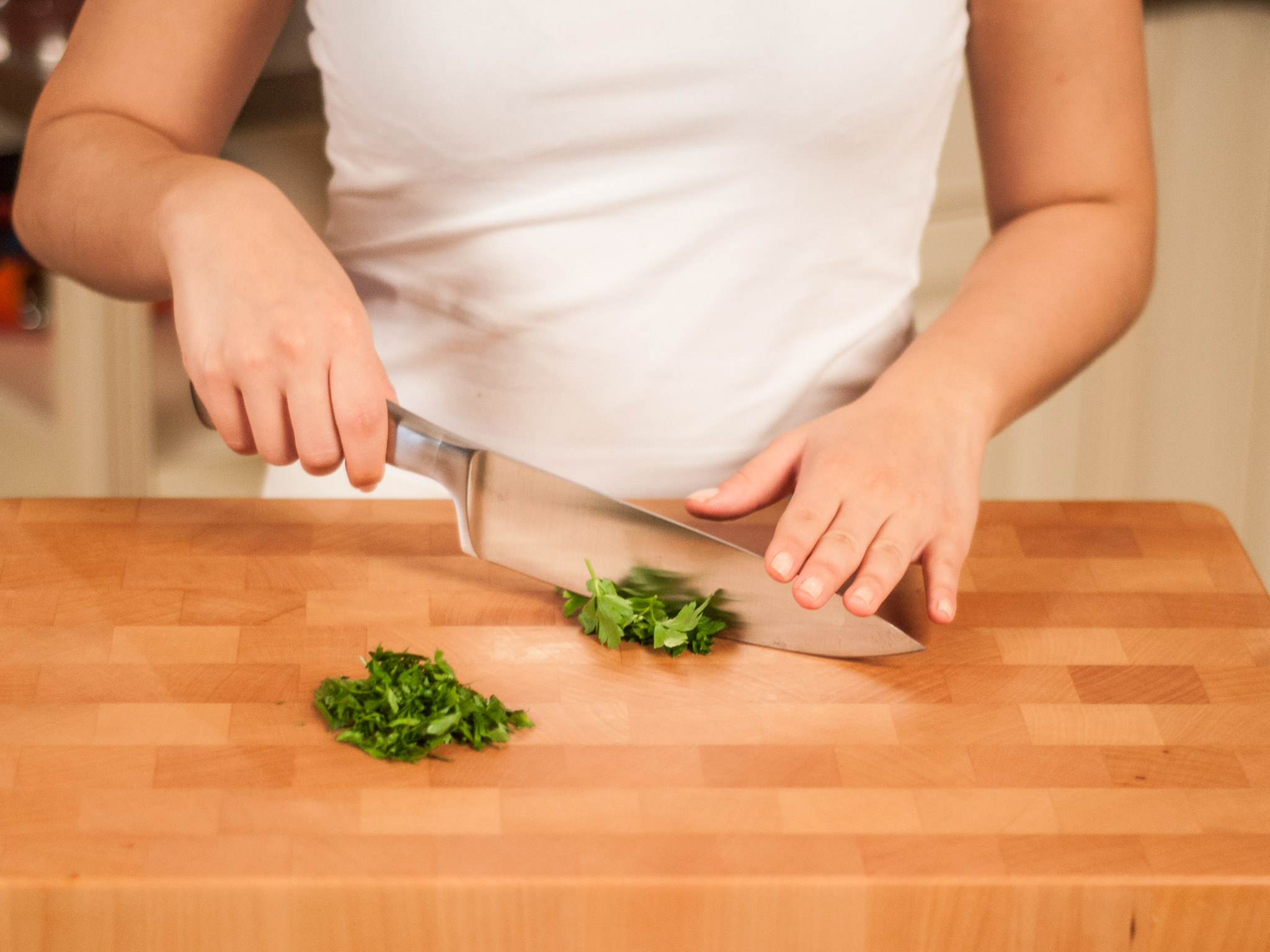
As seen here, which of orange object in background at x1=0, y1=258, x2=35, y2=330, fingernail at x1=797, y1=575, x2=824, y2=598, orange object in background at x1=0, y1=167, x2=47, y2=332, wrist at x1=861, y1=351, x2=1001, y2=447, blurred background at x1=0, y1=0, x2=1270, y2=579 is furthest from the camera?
orange object in background at x1=0, y1=258, x2=35, y2=330

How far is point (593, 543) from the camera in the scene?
80 centimetres

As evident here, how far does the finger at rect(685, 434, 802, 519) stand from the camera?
31.3 inches

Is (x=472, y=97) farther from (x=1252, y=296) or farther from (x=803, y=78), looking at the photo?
(x=1252, y=296)

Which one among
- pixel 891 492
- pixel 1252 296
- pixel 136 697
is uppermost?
pixel 891 492

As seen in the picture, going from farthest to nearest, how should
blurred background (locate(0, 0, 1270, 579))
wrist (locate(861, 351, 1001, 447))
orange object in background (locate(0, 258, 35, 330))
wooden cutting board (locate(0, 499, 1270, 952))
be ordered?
orange object in background (locate(0, 258, 35, 330)) < blurred background (locate(0, 0, 1270, 579)) < wrist (locate(861, 351, 1001, 447)) < wooden cutting board (locate(0, 499, 1270, 952))

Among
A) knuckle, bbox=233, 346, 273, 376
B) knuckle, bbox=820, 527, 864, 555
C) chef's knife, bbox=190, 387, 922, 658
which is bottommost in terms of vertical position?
chef's knife, bbox=190, 387, 922, 658

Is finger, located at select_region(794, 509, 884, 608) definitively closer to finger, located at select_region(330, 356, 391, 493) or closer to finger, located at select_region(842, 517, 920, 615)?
finger, located at select_region(842, 517, 920, 615)

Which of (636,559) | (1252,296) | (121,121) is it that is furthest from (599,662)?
(1252,296)

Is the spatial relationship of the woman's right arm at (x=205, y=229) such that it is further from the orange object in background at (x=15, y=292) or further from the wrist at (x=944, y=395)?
the orange object in background at (x=15, y=292)

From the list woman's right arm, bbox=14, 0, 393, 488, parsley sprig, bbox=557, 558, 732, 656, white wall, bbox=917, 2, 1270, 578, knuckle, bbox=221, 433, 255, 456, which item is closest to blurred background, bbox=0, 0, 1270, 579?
white wall, bbox=917, 2, 1270, 578

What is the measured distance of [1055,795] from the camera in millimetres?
654

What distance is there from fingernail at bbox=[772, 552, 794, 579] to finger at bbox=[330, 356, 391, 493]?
245 mm

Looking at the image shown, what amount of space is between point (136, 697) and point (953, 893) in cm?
46

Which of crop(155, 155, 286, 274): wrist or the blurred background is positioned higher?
crop(155, 155, 286, 274): wrist
